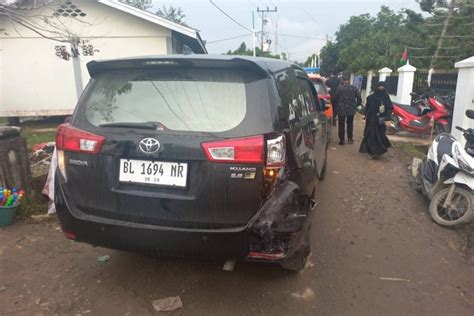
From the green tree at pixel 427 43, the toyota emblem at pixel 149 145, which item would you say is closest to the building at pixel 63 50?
the toyota emblem at pixel 149 145

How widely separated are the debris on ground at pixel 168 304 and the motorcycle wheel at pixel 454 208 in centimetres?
317

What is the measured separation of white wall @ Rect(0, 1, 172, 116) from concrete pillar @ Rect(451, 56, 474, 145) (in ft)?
28.8

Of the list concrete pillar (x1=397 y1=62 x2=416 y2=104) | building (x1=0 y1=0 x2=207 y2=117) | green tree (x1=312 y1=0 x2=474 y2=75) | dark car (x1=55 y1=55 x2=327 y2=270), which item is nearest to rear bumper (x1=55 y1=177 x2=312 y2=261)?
dark car (x1=55 y1=55 x2=327 y2=270)

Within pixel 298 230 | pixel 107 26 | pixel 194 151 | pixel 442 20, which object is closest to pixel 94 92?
pixel 194 151

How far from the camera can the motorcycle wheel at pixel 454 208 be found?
162 inches

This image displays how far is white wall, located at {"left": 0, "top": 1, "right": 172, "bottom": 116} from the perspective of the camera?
12336mm

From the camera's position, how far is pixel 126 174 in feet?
8.00

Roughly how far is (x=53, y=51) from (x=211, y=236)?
12.5 meters

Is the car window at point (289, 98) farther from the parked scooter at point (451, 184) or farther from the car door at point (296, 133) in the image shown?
the parked scooter at point (451, 184)

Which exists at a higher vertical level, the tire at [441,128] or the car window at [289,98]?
→ the car window at [289,98]

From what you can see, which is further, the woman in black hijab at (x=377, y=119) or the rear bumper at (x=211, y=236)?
the woman in black hijab at (x=377, y=119)

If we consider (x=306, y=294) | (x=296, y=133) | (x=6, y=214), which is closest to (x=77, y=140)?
(x=296, y=133)

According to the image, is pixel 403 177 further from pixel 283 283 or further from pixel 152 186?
pixel 152 186

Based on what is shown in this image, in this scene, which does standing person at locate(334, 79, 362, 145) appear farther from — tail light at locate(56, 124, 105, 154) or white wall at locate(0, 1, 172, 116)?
tail light at locate(56, 124, 105, 154)
